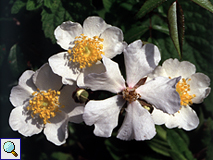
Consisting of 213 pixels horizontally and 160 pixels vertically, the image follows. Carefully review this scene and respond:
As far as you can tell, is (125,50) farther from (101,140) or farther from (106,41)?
(101,140)

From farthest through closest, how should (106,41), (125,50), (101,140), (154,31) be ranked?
(101,140)
(154,31)
(106,41)
(125,50)

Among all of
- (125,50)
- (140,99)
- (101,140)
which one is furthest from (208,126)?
(125,50)

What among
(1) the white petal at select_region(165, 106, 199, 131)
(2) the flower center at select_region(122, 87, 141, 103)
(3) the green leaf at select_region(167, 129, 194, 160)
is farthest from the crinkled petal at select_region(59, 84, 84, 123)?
(3) the green leaf at select_region(167, 129, 194, 160)

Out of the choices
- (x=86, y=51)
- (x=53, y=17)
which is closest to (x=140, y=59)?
(x=86, y=51)

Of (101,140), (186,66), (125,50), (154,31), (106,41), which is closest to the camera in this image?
(125,50)

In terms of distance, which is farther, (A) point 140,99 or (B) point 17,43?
(B) point 17,43

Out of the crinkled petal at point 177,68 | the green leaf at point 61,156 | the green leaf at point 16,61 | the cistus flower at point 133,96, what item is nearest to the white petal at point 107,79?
the cistus flower at point 133,96
